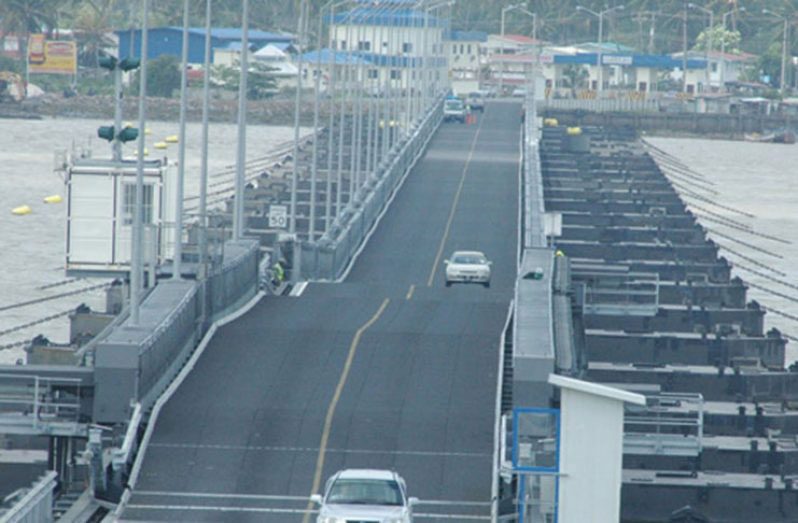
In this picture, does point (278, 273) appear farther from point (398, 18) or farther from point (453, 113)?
point (453, 113)

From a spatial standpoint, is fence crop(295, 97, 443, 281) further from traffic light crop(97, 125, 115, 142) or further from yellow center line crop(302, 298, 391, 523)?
traffic light crop(97, 125, 115, 142)

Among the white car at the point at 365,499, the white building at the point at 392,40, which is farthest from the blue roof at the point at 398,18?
the white car at the point at 365,499

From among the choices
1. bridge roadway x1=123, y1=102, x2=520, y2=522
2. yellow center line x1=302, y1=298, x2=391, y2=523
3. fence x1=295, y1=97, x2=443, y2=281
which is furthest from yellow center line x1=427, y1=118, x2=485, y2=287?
yellow center line x1=302, y1=298, x2=391, y2=523

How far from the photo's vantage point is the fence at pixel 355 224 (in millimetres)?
70188

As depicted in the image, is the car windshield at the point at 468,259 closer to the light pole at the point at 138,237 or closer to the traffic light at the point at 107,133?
the light pole at the point at 138,237

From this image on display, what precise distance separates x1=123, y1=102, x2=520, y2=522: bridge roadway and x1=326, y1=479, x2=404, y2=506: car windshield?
5.22ft

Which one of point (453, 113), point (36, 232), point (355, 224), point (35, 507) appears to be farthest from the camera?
point (453, 113)

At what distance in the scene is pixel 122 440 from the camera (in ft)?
123

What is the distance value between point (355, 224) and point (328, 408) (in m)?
42.7

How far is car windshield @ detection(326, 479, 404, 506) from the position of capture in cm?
3266

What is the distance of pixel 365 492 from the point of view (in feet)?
108

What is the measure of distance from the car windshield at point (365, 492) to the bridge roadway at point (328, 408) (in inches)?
62.7

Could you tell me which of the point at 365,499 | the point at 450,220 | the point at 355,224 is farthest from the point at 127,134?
the point at 450,220

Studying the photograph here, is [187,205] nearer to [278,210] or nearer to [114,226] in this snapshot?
[278,210]
